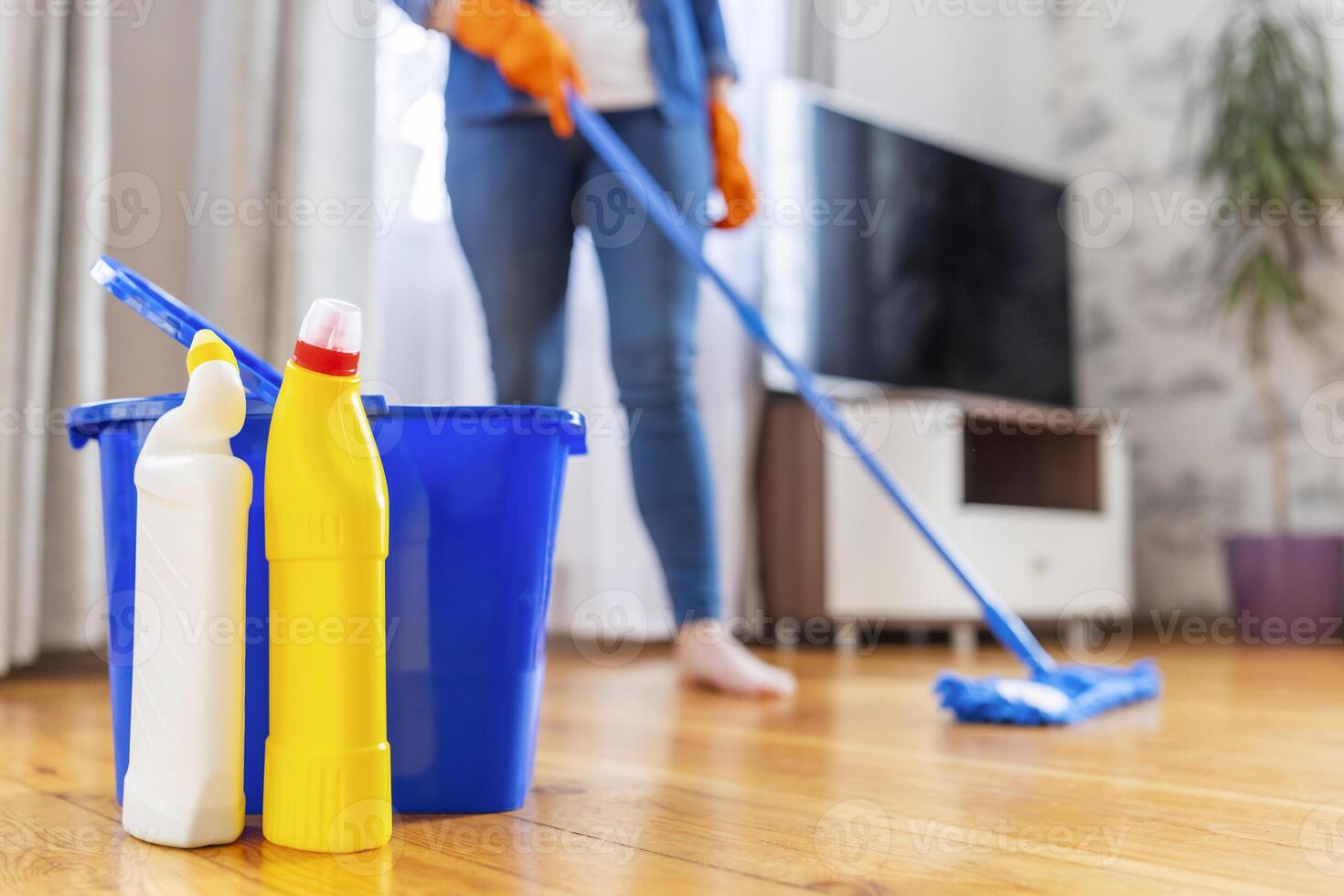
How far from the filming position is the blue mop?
4.06ft

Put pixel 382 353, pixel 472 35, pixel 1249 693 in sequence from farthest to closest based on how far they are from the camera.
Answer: pixel 382 353
pixel 1249 693
pixel 472 35

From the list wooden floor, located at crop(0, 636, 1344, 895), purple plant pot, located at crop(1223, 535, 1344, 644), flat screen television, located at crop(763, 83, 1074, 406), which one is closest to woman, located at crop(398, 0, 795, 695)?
wooden floor, located at crop(0, 636, 1344, 895)

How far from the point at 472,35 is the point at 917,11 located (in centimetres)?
231

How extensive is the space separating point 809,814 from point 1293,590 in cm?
239

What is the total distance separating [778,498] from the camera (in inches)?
105

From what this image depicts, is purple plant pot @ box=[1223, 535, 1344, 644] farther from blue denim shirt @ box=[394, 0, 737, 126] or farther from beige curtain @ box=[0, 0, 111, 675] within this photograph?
beige curtain @ box=[0, 0, 111, 675]

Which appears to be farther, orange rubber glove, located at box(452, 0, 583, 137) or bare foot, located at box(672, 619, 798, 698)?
bare foot, located at box(672, 619, 798, 698)

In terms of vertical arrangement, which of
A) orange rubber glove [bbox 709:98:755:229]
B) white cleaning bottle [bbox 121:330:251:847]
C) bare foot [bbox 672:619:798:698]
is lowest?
bare foot [bbox 672:619:798:698]

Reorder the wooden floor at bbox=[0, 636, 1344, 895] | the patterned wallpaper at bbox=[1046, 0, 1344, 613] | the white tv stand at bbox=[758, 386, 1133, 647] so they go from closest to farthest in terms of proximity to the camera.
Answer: the wooden floor at bbox=[0, 636, 1344, 895] < the white tv stand at bbox=[758, 386, 1133, 647] < the patterned wallpaper at bbox=[1046, 0, 1344, 613]

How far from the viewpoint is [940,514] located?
8.45 ft

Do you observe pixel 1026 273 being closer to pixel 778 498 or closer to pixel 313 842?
pixel 778 498

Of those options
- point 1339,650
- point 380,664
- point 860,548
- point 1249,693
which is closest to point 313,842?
point 380,664

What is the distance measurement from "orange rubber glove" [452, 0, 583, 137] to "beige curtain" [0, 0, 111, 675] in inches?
24.4

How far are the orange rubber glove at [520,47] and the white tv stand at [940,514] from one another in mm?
1329
